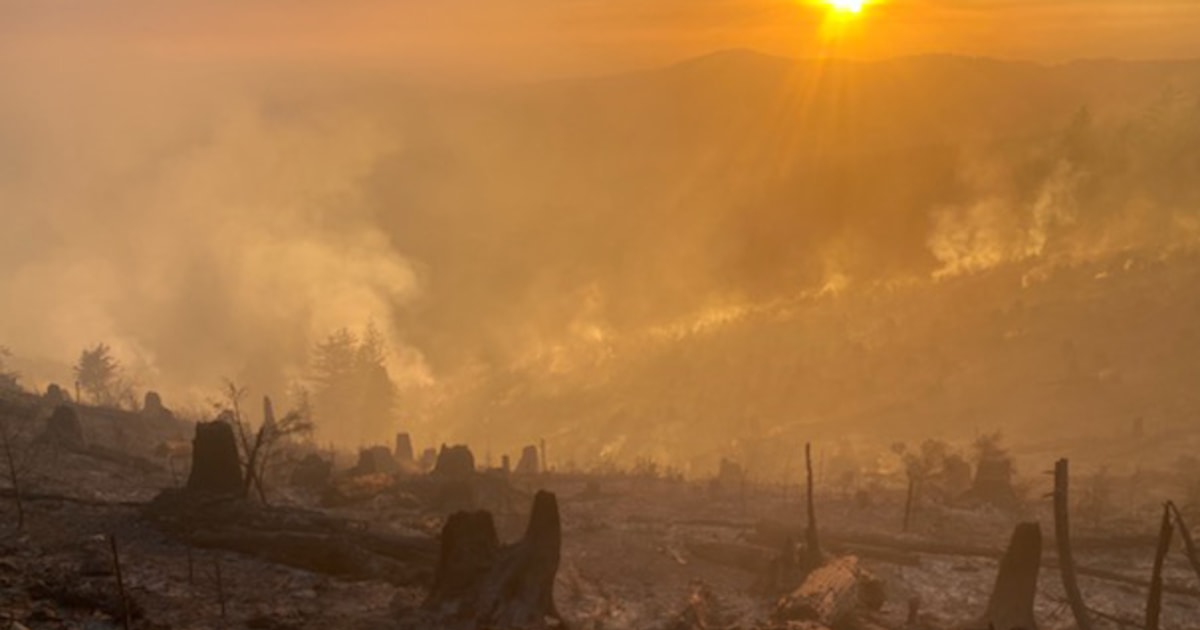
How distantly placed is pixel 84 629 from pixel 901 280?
6094 inches

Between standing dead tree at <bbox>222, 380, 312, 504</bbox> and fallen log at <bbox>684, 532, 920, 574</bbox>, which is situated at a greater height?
standing dead tree at <bbox>222, 380, 312, 504</bbox>

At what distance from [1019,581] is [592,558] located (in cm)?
1926

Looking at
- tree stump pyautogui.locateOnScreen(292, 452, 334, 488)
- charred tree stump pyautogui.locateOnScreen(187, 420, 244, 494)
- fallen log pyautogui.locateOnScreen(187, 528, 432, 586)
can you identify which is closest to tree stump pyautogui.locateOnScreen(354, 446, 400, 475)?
tree stump pyautogui.locateOnScreen(292, 452, 334, 488)

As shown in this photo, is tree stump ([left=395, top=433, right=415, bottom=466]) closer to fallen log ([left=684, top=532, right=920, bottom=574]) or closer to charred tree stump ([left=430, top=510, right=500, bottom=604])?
fallen log ([left=684, top=532, right=920, bottom=574])

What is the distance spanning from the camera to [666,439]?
115 metres

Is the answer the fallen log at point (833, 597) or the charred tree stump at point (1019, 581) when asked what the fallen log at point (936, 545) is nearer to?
the fallen log at point (833, 597)

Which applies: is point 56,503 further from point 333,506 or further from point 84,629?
point 84,629

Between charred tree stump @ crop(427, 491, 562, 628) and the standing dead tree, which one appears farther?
the standing dead tree

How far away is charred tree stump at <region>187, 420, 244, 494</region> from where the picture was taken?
40969 mm

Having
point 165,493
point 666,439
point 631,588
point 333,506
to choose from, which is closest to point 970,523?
point 631,588

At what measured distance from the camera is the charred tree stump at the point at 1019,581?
3250 cm

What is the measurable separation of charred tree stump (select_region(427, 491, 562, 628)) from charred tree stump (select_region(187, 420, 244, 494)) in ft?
47.4

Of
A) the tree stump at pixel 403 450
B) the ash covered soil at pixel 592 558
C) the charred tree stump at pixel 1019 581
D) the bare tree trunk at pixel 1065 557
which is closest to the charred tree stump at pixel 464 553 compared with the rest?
the ash covered soil at pixel 592 558

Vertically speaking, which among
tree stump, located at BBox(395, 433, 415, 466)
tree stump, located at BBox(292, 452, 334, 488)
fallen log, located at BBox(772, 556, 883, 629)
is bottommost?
fallen log, located at BBox(772, 556, 883, 629)
